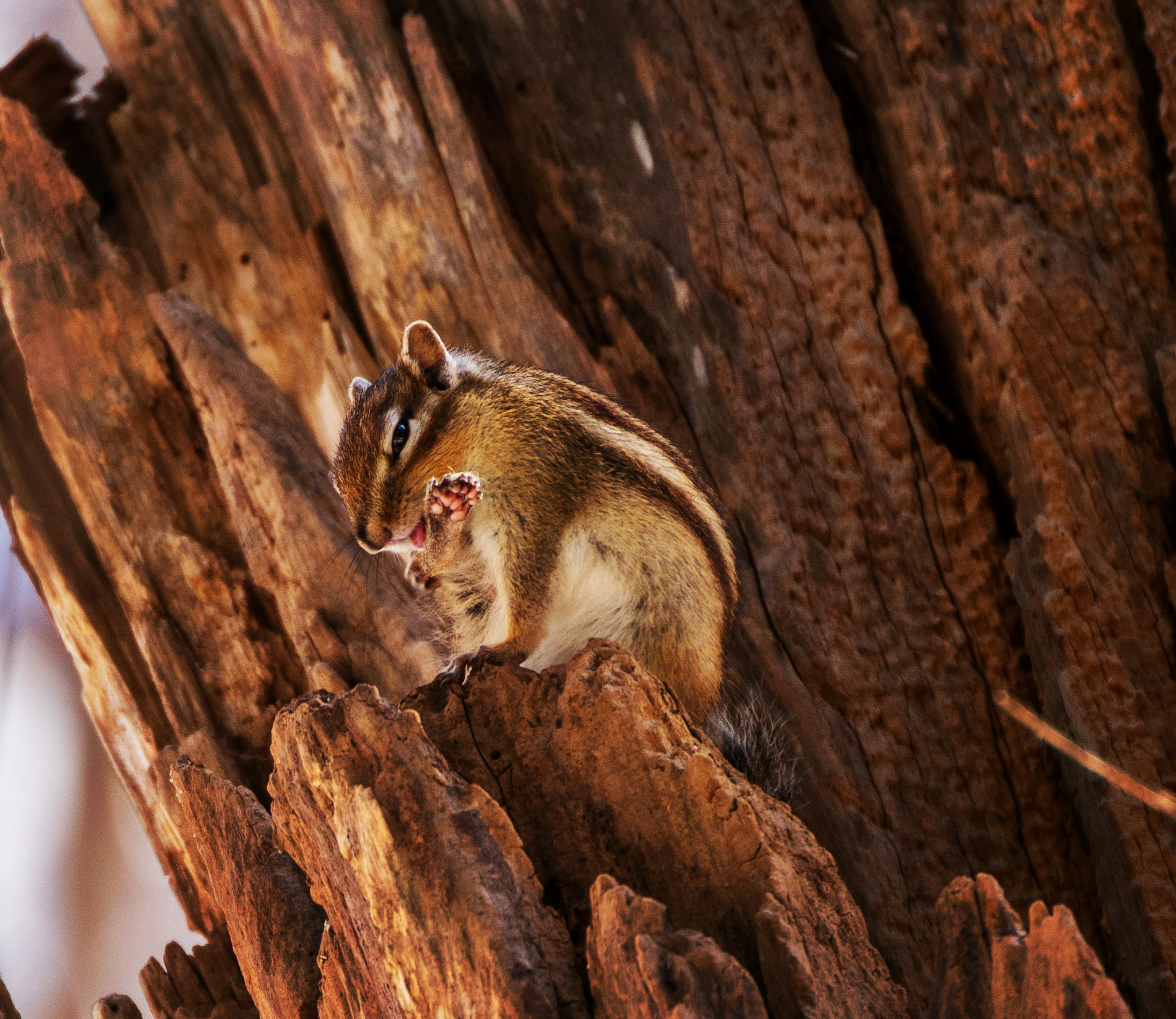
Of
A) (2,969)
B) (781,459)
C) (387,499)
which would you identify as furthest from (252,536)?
(781,459)

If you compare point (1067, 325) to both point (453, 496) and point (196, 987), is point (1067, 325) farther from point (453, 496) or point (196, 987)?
point (196, 987)

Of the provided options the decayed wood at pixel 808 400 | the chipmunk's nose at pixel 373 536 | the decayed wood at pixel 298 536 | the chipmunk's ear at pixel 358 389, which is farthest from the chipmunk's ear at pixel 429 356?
the decayed wood at pixel 808 400

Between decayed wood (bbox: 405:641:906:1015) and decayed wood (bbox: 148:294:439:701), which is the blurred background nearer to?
decayed wood (bbox: 148:294:439:701)

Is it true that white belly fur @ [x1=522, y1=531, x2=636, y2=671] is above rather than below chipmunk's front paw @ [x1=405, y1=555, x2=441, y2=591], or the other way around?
below

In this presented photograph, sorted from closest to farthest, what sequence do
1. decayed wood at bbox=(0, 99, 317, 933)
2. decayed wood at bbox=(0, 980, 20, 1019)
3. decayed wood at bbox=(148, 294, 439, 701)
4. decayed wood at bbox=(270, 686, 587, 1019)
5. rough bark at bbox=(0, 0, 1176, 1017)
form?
decayed wood at bbox=(270, 686, 587, 1019)
decayed wood at bbox=(0, 980, 20, 1019)
rough bark at bbox=(0, 0, 1176, 1017)
decayed wood at bbox=(148, 294, 439, 701)
decayed wood at bbox=(0, 99, 317, 933)

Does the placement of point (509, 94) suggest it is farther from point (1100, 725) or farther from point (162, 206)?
point (1100, 725)

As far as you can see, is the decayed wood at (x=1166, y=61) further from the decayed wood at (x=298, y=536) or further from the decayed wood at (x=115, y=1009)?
the decayed wood at (x=115, y=1009)

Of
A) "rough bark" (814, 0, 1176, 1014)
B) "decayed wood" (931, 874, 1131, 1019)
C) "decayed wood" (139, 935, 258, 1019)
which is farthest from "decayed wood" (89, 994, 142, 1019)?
"rough bark" (814, 0, 1176, 1014)
